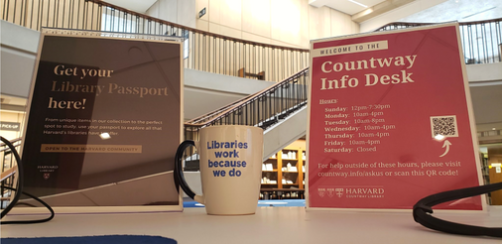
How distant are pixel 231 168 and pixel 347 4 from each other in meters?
12.1

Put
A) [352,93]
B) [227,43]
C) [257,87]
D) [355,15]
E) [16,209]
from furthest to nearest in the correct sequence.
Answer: [355,15] → [227,43] → [257,87] → [352,93] → [16,209]

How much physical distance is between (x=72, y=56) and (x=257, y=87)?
301 inches

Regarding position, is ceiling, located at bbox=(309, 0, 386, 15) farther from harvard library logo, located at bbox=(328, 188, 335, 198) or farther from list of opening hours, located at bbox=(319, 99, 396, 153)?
harvard library logo, located at bbox=(328, 188, 335, 198)

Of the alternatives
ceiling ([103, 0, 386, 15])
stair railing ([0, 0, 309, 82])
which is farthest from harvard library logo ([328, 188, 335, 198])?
ceiling ([103, 0, 386, 15])

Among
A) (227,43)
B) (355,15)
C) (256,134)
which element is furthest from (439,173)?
(355,15)

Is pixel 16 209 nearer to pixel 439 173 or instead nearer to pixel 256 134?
pixel 256 134

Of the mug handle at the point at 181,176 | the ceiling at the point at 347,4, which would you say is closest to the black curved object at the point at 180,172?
→ the mug handle at the point at 181,176

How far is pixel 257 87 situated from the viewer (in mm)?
8461

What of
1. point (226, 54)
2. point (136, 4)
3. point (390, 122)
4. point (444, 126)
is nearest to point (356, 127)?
point (390, 122)

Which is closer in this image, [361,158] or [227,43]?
[361,158]

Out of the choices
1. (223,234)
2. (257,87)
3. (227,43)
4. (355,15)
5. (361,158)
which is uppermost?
(355,15)

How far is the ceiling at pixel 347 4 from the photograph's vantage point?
11.5 m

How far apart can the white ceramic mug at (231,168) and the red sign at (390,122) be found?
162mm

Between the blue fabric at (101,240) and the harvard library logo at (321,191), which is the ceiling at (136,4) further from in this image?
the blue fabric at (101,240)
